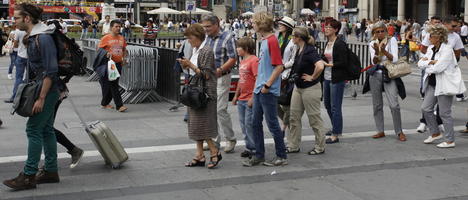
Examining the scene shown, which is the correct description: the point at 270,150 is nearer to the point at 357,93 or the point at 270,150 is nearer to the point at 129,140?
the point at 129,140

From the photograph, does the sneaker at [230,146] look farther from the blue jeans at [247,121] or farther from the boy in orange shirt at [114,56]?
the boy in orange shirt at [114,56]

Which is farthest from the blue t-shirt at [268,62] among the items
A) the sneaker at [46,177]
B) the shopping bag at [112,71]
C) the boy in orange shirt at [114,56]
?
the boy in orange shirt at [114,56]

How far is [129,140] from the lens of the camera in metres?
9.38

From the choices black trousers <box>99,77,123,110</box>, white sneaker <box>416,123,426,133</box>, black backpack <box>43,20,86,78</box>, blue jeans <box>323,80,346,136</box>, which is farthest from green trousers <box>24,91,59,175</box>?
white sneaker <box>416,123,426,133</box>

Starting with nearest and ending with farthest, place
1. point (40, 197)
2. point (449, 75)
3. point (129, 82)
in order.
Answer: point (40, 197) < point (449, 75) < point (129, 82)

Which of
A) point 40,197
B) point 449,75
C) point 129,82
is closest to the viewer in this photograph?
point 40,197

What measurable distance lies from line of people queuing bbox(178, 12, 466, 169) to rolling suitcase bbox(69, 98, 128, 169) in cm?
79

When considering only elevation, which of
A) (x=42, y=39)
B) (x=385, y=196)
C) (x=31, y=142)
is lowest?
(x=385, y=196)

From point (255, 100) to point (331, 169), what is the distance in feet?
3.85

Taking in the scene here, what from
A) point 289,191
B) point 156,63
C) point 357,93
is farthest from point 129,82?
point 289,191

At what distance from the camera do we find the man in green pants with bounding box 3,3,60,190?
6.42m

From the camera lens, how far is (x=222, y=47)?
818 cm

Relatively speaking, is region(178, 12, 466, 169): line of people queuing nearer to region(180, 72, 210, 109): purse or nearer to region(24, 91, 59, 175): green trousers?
region(180, 72, 210, 109): purse

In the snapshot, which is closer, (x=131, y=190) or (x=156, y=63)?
(x=131, y=190)
